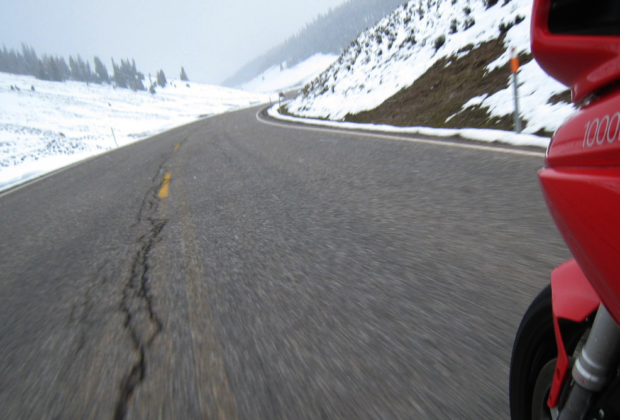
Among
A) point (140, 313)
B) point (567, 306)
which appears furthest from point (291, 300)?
point (567, 306)

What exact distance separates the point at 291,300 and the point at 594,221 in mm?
1813

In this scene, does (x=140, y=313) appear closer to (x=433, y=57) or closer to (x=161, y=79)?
(x=433, y=57)

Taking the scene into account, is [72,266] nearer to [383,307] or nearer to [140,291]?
[140,291]

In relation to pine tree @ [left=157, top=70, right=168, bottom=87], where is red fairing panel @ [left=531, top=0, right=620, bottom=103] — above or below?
below

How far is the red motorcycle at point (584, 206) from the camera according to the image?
66 centimetres

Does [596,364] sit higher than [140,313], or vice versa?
[596,364]

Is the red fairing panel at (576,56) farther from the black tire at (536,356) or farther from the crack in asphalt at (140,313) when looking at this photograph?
the crack in asphalt at (140,313)

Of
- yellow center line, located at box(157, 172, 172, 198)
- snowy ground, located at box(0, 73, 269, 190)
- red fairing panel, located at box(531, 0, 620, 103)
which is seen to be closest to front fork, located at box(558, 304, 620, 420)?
red fairing panel, located at box(531, 0, 620, 103)

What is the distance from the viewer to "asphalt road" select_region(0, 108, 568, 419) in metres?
1.58

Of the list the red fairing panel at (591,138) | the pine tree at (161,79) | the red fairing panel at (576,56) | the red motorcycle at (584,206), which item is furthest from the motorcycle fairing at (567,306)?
the pine tree at (161,79)

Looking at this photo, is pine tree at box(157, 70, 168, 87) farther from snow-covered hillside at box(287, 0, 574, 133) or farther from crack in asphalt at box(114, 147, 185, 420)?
crack in asphalt at box(114, 147, 185, 420)

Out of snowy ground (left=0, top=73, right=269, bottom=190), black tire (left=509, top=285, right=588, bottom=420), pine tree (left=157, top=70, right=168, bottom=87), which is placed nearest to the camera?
black tire (left=509, top=285, right=588, bottom=420)

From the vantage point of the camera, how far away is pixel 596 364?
0.84m

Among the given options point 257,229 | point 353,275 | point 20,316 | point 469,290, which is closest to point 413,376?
point 469,290
